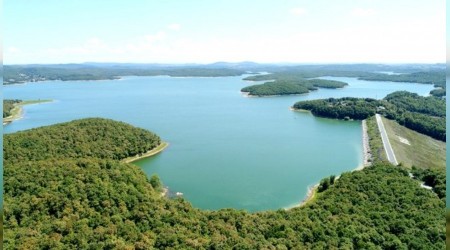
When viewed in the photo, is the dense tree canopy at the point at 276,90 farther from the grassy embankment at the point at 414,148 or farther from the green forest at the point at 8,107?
the green forest at the point at 8,107

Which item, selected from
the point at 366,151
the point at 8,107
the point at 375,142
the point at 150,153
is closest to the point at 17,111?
the point at 8,107

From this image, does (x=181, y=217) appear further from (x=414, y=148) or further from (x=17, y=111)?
(x=17, y=111)

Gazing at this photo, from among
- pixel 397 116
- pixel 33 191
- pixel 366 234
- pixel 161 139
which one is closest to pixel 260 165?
pixel 161 139

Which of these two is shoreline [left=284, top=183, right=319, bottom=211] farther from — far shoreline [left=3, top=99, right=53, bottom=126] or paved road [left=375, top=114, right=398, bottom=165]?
far shoreline [left=3, top=99, right=53, bottom=126]

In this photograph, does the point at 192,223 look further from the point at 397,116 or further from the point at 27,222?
the point at 397,116

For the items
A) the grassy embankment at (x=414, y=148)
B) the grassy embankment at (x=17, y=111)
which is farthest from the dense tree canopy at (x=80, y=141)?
the grassy embankment at (x=17, y=111)

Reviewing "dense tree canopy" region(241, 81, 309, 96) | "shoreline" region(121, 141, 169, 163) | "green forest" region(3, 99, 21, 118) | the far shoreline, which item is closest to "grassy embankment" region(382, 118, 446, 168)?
"shoreline" region(121, 141, 169, 163)
